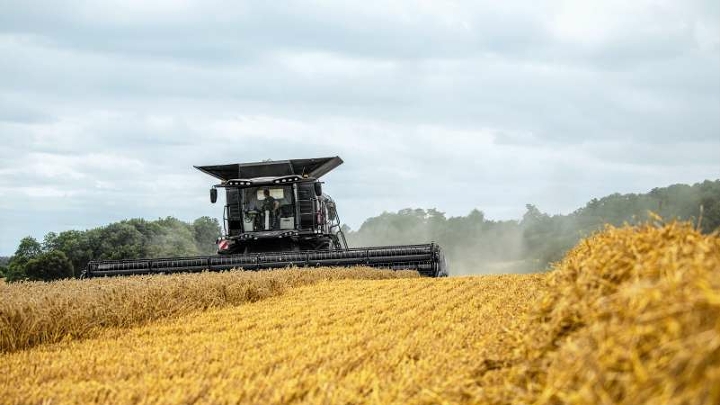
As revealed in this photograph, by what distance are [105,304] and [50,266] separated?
20797mm

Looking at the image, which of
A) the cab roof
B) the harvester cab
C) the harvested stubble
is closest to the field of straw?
the harvested stubble

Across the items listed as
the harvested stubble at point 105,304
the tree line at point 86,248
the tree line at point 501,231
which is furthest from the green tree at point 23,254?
the harvested stubble at point 105,304

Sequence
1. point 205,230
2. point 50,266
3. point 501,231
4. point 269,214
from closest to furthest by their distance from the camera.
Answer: point 269,214 < point 50,266 < point 205,230 < point 501,231

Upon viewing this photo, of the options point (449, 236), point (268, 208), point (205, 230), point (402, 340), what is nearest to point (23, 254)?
point (205, 230)

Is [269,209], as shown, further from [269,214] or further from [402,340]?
[402,340]

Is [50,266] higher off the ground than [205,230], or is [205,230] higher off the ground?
[205,230]

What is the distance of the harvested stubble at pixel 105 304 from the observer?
6.81 metres

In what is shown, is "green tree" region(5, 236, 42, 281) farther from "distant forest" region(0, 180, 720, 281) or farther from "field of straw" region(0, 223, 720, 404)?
"field of straw" region(0, 223, 720, 404)

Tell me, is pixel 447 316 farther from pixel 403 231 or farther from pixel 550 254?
pixel 403 231

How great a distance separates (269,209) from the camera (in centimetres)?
1778

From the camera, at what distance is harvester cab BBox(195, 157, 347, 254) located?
17562 millimetres

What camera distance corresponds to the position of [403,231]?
42875 mm

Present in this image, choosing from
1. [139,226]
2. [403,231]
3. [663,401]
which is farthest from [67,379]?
[403,231]

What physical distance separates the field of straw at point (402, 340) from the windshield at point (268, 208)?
8455 mm
